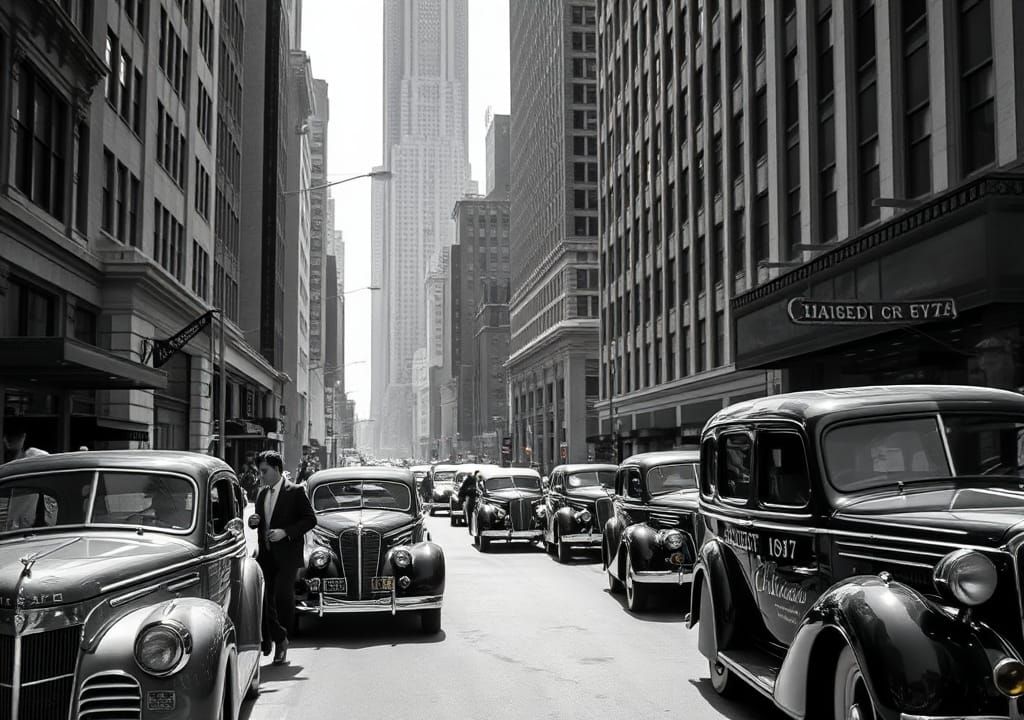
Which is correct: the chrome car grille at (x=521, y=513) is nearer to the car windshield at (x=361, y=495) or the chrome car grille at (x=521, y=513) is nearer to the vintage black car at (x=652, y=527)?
the vintage black car at (x=652, y=527)

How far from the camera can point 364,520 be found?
11.5 m

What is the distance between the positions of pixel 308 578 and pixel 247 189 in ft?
184

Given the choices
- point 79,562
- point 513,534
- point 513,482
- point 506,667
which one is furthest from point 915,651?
point 513,482

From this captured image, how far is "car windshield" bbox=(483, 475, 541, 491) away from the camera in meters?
23.4

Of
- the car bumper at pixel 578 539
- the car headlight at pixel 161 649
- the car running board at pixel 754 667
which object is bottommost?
the car bumper at pixel 578 539

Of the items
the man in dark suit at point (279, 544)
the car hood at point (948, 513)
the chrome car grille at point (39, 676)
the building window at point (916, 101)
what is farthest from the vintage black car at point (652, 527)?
the building window at point (916, 101)

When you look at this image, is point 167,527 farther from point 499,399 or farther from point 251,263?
point 499,399

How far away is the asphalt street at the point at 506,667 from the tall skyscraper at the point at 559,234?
214ft

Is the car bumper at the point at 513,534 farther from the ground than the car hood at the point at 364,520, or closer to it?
closer to it

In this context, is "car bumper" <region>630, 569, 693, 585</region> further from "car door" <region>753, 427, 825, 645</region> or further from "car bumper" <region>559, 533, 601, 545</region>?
"car bumper" <region>559, 533, 601, 545</region>

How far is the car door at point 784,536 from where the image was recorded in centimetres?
648

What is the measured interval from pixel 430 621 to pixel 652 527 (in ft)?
11.4

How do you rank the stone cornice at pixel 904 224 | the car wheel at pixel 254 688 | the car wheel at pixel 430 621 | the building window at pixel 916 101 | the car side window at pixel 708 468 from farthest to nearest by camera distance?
the building window at pixel 916 101, the stone cornice at pixel 904 224, the car wheel at pixel 430 621, the car side window at pixel 708 468, the car wheel at pixel 254 688

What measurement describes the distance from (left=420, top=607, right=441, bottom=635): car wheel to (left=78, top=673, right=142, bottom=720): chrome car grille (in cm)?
608
